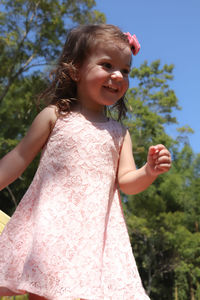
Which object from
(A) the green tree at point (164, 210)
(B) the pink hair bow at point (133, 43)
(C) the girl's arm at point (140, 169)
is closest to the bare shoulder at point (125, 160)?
(C) the girl's arm at point (140, 169)

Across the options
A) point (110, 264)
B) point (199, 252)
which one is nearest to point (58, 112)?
point (110, 264)

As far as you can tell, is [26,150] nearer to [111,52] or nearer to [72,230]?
[72,230]

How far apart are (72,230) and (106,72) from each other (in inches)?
29.7

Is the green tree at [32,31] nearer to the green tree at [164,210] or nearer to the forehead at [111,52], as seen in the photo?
the green tree at [164,210]

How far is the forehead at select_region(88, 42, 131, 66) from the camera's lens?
1807 millimetres

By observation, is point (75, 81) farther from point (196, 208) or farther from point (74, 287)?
point (196, 208)

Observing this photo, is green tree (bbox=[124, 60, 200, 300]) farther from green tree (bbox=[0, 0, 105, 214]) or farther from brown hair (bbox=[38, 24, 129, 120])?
brown hair (bbox=[38, 24, 129, 120])

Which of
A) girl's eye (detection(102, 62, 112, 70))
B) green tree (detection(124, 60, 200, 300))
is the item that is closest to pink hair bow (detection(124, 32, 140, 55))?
girl's eye (detection(102, 62, 112, 70))

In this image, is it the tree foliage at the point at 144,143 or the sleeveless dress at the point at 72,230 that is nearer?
the sleeveless dress at the point at 72,230

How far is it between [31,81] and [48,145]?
1159 centimetres

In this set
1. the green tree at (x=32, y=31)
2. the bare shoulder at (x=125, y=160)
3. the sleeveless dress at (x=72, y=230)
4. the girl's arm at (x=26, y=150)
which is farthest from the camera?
the green tree at (x=32, y=31)

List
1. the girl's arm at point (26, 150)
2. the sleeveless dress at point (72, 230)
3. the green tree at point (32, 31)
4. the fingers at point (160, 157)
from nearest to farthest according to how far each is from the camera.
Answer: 1. the sleeveless dress at point (72, 230)
2. the fingers at point (160, 157)
3. the girl's arm at point (26, 150)
4. the green tree at point (32, 31)

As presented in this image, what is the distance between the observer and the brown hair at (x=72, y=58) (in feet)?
6.14

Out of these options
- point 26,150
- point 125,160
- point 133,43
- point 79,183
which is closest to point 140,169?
point 125,160
